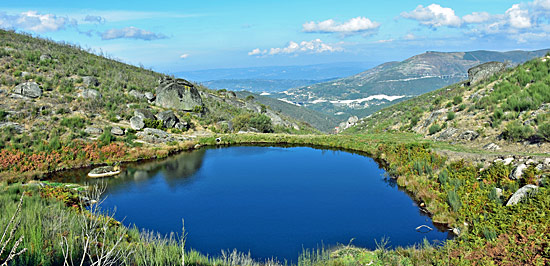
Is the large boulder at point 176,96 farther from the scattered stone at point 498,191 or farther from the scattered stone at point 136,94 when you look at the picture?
the scattered stone at point 498,191

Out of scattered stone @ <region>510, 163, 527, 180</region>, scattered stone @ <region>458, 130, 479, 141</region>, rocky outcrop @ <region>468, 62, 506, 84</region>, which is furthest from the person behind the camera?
rocky outcrop @ <region>468, 62, 506, 84</region>

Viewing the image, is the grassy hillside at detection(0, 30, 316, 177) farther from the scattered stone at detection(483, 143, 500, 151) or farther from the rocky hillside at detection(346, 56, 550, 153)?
the scattered stone at detection(483, 143, 500, 151)

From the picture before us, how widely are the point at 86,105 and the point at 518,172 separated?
1733 inches

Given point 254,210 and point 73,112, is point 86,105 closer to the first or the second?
point 73,112

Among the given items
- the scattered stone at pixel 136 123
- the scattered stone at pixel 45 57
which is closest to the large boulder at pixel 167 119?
the scattered stone at pixel 136 123

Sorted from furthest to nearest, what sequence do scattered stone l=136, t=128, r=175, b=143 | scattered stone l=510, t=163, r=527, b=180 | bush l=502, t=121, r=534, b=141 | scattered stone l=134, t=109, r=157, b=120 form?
scattered stone l=134, t=109, r=157, b=120
scattered stone l=136, t=128, r=175, b=143
bush l=502, t=121, r=534, b=141
scattered stone l=510, t=163, r=527, b=180

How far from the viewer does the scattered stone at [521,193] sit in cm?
1451

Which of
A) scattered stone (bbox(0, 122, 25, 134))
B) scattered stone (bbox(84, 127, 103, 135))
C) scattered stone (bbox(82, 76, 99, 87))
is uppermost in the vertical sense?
scattered stone (bbox(82, 76, 99, 87))

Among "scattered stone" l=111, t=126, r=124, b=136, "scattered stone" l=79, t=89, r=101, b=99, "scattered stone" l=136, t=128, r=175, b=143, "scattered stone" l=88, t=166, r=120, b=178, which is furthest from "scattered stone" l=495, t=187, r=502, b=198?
"scattered stone" l=79, t=89, r=101, b=99

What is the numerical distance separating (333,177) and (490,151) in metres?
11.7

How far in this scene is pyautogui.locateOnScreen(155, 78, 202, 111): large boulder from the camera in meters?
51.6

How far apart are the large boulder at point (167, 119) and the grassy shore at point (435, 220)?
23.6 m

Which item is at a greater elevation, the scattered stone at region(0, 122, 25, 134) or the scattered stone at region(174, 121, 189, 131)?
the scattered stone at region(0, 122, 25, 134)

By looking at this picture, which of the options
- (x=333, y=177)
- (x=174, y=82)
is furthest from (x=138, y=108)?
(x=333, y=177)
